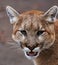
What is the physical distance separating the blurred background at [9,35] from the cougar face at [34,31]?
1.07 feet

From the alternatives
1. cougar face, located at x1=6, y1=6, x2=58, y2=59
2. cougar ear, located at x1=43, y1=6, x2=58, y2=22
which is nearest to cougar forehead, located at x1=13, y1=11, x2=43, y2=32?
cougar face, located at x1=6, y1=6, x2=58, y2=59

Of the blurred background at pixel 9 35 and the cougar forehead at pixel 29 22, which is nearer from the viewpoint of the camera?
the cougar forehead at pixel 29 22

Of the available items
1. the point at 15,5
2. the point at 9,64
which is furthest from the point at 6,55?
the point at 15,5

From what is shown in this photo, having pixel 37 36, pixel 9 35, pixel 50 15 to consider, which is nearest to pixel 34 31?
pixel 37 36

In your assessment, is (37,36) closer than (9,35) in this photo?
Yes

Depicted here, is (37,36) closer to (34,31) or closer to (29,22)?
(34,31)

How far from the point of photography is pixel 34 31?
7.36 metres

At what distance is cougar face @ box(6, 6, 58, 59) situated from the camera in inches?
290

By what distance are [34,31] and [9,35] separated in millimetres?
5314

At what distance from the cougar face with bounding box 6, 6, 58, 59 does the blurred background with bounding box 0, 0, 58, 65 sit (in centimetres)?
33

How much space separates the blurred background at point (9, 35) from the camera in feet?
35.9

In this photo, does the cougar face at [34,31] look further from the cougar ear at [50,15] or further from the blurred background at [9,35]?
the blurred background at [9,35]

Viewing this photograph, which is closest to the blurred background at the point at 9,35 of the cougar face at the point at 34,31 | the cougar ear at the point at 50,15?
the cougar face at the point at 34,31

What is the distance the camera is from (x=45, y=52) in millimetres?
7875
